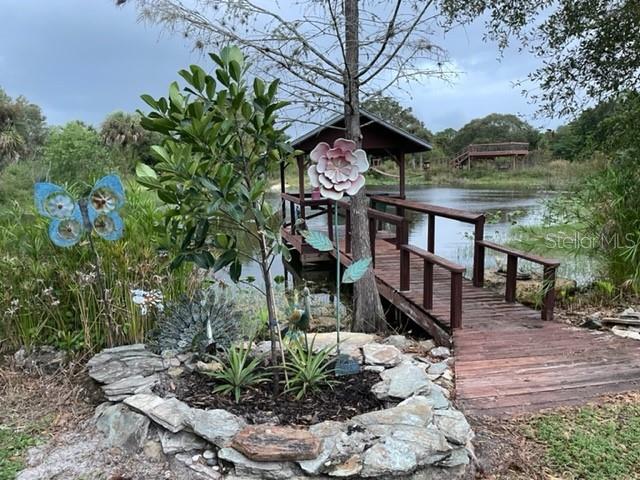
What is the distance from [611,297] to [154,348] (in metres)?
4.58

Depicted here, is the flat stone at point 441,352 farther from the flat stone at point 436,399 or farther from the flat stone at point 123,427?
the flat stone at point 123,427

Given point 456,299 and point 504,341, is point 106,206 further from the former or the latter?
point 504,341

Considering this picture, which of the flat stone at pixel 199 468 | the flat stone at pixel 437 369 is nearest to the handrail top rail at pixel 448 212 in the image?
the flat stone at pixel 437 369

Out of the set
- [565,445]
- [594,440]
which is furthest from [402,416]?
[594,440]

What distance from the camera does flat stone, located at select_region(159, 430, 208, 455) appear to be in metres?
2.12

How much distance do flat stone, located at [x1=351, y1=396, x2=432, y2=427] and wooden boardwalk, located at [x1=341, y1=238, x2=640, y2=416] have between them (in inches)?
22.3

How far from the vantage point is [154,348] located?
306cm

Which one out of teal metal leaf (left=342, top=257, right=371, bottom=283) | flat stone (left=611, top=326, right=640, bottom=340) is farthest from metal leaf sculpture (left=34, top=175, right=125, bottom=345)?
flat stone (left=611, top=326, right=640, bottom=340)

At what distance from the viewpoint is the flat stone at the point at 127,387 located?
2.51 metres

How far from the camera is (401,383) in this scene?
2564mm

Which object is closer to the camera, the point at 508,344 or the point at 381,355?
the point at 381,355

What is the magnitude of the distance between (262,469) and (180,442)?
450 millimetres

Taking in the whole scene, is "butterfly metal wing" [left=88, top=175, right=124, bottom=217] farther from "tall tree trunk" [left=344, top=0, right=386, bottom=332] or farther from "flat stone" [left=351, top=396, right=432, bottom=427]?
"tall tree trunk" [left=344, top=0, right=386, bottom=332]

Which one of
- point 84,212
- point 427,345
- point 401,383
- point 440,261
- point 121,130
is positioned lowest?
point 427,345
